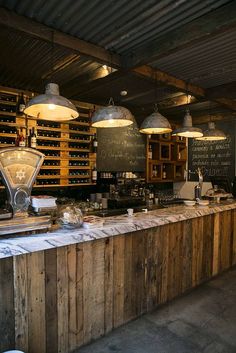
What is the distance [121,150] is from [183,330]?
3843mm

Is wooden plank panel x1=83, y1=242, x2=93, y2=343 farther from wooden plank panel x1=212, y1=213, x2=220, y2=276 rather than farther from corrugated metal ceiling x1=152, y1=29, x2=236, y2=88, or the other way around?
corrugated metal ceiling x1=152, y1=29, x2=236, y2=88

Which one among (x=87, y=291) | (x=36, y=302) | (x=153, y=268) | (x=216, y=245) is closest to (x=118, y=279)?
(x=87, y=291)

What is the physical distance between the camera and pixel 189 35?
101 inches

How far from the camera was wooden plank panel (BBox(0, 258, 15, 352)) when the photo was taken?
193 cm

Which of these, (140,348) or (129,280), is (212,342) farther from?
(129,280)

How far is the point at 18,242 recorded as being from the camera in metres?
1.94

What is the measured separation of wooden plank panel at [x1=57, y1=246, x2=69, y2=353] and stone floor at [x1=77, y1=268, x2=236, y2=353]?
0.66 feet

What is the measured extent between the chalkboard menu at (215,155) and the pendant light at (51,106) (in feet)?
14.0

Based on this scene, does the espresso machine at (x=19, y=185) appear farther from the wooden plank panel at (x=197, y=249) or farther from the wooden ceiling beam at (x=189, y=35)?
the wooden plank panel at (x=197, y=249)

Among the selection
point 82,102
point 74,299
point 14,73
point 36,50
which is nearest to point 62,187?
point 82,102

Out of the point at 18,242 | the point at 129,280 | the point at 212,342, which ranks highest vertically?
the point at 18,242

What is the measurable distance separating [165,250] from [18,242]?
1.80 m

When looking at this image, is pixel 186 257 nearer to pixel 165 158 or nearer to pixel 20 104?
pixel 20 104

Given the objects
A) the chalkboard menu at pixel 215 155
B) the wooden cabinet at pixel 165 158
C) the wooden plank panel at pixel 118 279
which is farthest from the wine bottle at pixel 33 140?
the chalkboard menu at pixel 215 155
